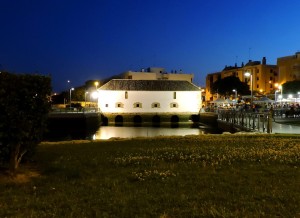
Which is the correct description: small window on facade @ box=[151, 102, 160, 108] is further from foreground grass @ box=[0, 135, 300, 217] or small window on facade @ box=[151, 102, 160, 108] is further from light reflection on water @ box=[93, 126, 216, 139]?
Answer: foreground grass @ box=[0, 135, 300, 217]

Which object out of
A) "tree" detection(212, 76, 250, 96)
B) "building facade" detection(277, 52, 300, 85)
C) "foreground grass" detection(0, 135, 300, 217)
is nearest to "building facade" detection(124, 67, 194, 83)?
"tree" detection(212, 76, 250, 96)

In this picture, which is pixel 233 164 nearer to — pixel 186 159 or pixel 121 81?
pixel 186 159

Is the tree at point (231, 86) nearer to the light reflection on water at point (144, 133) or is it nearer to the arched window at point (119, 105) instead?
the arched window at point (119, 105)

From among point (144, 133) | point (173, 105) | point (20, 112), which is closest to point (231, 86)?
point (173, 105)

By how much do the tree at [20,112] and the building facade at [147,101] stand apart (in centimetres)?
6864

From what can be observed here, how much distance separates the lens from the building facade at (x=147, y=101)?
7900 centimetres

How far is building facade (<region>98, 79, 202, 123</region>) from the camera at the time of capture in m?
79.0

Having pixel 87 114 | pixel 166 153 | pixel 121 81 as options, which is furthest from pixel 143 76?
pixel 166 153

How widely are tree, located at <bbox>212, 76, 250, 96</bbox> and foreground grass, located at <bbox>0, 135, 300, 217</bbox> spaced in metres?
103

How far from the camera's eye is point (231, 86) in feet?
368

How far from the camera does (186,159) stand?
11.0m

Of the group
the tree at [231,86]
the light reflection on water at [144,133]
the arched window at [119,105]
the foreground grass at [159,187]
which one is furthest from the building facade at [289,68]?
the foreground grass at [159,187]

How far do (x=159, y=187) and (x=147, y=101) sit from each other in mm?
72441

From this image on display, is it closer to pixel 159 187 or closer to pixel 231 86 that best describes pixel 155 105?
pixel 231 86
